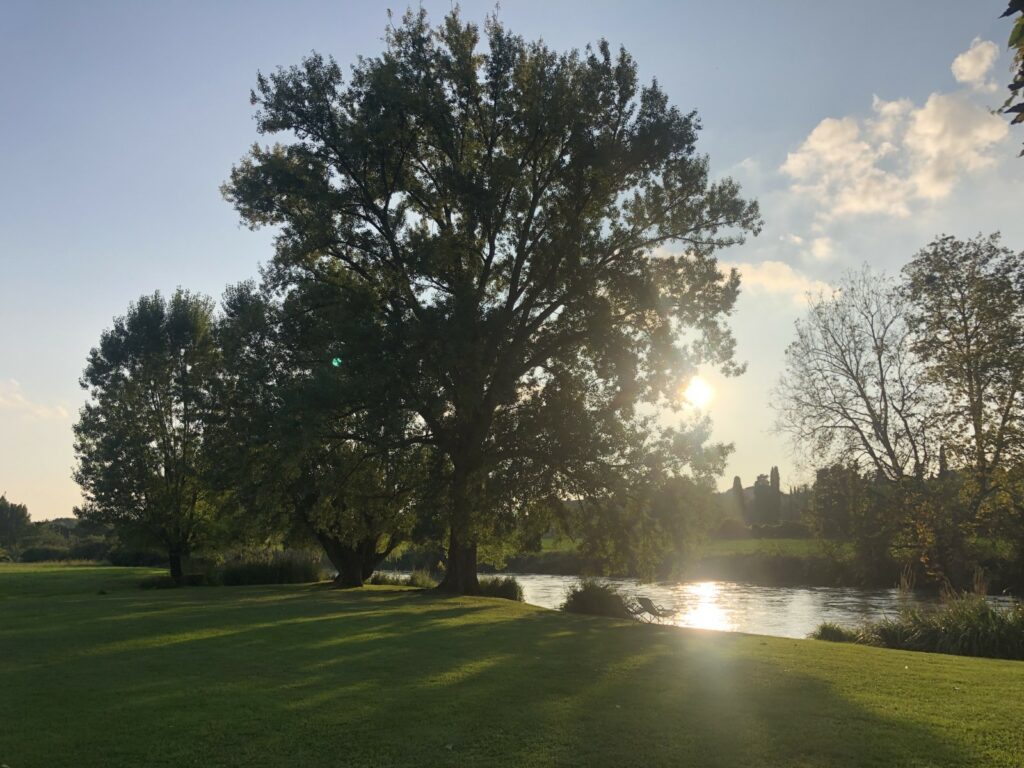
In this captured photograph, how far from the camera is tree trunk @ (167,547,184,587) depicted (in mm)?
→ 34969

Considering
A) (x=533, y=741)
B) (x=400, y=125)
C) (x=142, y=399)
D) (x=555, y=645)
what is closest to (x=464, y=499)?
(x=555, y=645)

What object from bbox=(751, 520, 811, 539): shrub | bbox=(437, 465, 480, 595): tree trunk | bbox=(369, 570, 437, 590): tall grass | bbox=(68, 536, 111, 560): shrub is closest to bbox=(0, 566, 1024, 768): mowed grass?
bbox=(437, 465, 480, 595): tree trunk

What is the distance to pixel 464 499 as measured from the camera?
2416 cm

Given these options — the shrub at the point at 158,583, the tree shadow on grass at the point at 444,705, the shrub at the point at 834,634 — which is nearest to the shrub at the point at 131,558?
the shrub at the point at 158,583

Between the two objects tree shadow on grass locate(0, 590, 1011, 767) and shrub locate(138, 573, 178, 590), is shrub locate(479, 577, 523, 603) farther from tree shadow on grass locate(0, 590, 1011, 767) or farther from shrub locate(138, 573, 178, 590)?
shrub locate(138, 573, 178, 590)

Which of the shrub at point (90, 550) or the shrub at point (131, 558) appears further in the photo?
the shrub at point (90, 550)

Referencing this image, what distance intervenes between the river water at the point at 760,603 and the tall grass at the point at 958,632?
309cm

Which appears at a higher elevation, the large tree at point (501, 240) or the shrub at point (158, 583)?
the large tree at point (501, 240)

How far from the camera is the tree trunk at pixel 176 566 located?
3497 cm

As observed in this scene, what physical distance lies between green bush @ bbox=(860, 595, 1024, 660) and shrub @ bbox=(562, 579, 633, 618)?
665 centimetres

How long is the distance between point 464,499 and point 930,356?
61.1 ft

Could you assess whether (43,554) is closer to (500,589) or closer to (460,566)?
(500,589)

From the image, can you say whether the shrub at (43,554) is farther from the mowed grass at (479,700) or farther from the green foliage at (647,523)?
the mowed grass at (479,700)

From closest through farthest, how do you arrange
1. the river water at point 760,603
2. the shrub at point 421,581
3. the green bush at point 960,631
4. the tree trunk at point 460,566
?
the green bush at point 960,631, the river water at point 760,603, the tree trunk at point 460,566, the shrub at point 421,581
